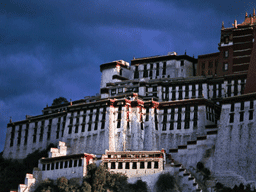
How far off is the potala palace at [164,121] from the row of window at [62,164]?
0.21 metres

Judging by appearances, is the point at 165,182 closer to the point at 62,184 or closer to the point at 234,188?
the point at 234,188

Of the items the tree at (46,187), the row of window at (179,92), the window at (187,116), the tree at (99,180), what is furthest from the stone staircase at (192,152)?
the tree at (46,187)

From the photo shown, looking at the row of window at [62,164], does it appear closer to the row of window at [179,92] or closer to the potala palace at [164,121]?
the potala palace at [164,121]

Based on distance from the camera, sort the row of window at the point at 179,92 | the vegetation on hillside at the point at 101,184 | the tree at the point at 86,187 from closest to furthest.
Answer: the tree at the point at 86,187 → the vegetation on hillside at the point at 101,184 → the row of window at the point at 179,92

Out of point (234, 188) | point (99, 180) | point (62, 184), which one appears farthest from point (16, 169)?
point (234, 188)

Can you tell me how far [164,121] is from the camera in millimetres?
129125

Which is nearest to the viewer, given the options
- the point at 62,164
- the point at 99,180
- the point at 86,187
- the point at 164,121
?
the point at 86,187

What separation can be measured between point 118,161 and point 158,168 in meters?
7.73

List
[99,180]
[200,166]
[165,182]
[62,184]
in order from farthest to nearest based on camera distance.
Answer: [62,184]
[200,166]
[99,180]
[165,182]

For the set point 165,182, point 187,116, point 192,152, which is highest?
point 187,116

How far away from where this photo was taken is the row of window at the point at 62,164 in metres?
117

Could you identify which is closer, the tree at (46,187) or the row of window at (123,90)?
the tree at (46,187)

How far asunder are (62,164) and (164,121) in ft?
76.0

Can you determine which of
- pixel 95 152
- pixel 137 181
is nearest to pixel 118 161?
pixel 137 181
